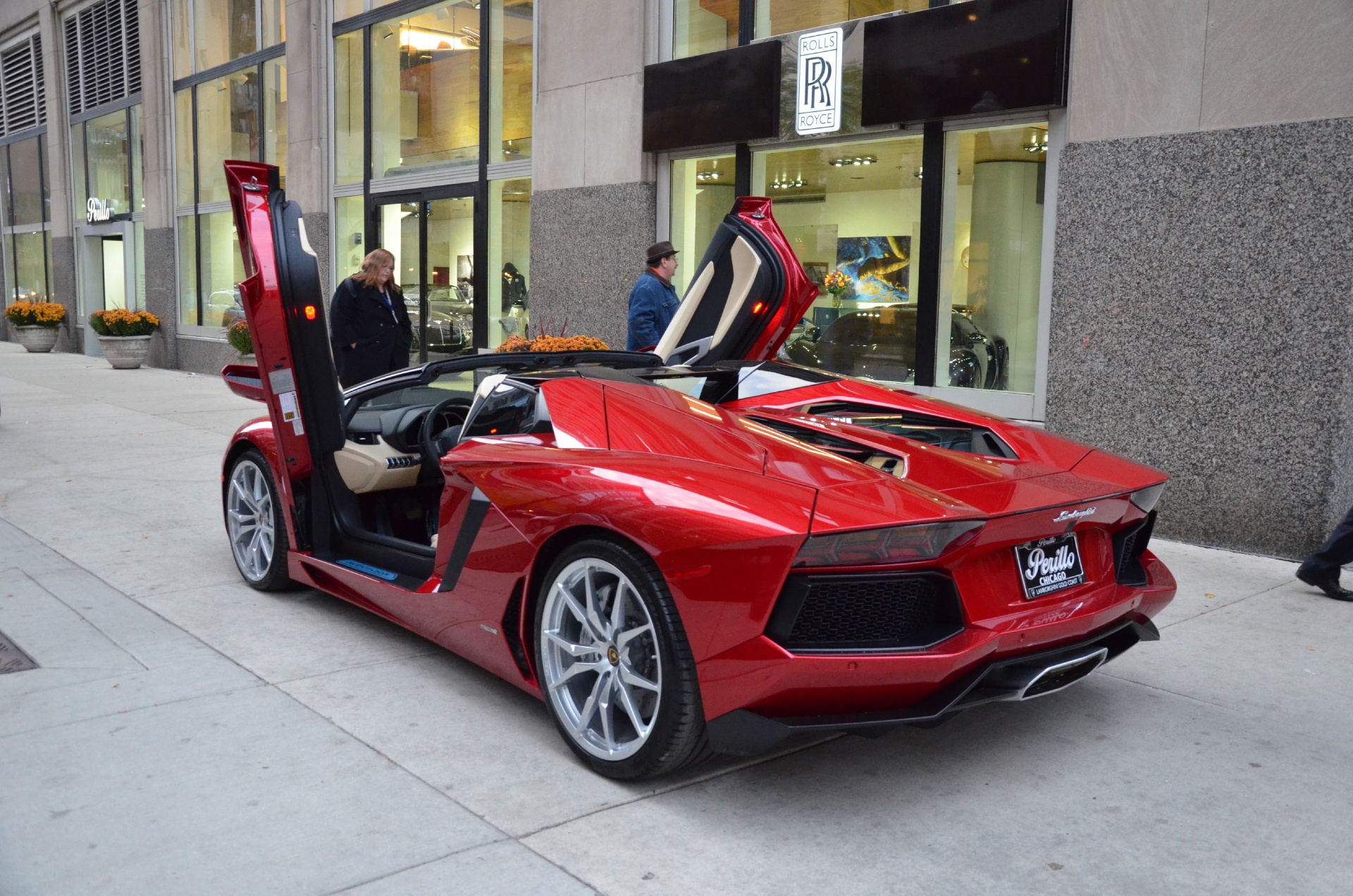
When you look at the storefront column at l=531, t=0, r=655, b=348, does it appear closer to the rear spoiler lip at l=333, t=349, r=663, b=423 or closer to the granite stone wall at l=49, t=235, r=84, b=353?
the rear spoiler lip at l=333, t=349, r=663, b=423

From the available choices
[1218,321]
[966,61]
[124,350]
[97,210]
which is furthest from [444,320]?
[97,210]

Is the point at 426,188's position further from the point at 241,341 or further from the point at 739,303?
the point at 739,303

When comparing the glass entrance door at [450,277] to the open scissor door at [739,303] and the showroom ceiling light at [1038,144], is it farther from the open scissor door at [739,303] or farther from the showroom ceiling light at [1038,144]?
the open scissor door at [739,303]

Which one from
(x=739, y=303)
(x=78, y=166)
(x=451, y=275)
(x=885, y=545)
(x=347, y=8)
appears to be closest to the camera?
(x=885, y=545)

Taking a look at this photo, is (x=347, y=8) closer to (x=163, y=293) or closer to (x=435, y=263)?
(x=435, y=263)

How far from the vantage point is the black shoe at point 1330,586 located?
558 centimetres

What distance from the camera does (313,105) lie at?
1562cm

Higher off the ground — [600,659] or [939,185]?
[939,185]

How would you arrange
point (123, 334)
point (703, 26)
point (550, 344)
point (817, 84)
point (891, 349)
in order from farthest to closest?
point (123, 334)
point (703, 26)
point (817, 84)
point (891, 349)
point (550, 344)

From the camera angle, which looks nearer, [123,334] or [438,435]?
[438,435]

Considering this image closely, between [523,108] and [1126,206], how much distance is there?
23.9 feet

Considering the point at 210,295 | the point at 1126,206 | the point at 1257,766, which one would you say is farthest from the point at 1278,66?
the point at 210,295

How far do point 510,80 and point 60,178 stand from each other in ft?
55.5

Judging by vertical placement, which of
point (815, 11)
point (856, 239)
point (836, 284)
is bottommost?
point (836, 284)
